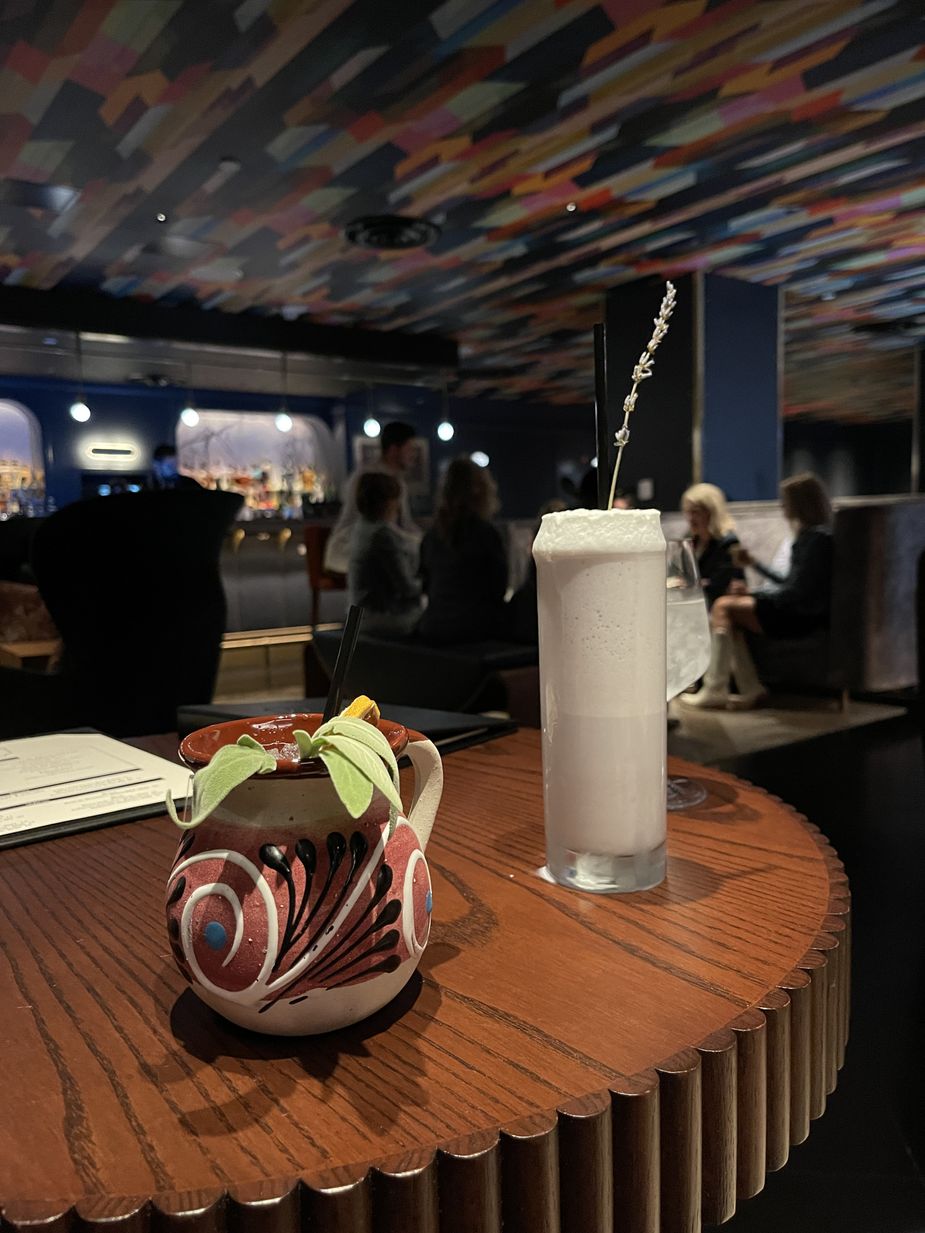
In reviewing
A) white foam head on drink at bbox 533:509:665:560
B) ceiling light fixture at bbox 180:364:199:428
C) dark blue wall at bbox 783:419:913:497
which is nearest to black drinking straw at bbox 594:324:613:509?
white foam head on drink at bbox 533:509:665:560

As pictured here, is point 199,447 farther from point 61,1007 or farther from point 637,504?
point 61,1007

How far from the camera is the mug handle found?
55 centimetres

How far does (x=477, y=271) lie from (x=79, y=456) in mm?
4110

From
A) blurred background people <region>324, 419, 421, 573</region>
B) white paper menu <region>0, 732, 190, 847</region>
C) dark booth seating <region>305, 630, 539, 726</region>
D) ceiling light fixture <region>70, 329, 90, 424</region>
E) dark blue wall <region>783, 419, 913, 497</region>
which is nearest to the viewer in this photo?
white paper menu <region>0, 732, 190, 847</region>

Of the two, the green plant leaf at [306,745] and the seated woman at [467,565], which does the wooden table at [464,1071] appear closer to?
the green plant leaf at [306,745]

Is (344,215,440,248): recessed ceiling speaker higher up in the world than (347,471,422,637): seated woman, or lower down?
higher up

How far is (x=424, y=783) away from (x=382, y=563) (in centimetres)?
380

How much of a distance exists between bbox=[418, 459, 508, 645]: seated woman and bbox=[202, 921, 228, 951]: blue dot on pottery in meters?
3.37

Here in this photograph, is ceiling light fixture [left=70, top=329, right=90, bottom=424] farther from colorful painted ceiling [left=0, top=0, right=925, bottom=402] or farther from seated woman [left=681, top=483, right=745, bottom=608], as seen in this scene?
seated woman [left=681, top=483, right=745, bottom=608]

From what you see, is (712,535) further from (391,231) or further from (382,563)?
(391,231)

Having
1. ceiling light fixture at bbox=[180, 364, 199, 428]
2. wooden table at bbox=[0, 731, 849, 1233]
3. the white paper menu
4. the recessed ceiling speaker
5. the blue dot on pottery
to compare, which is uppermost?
the recessed ceiling speaker

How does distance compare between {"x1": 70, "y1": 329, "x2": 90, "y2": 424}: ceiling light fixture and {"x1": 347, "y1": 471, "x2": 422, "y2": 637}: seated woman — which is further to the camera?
{"x1": 70, "y1": 329, "x2": 90, "y2": 424}: ceiling light fixture

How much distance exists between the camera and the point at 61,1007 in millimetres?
554

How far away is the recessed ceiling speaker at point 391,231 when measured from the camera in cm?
544
